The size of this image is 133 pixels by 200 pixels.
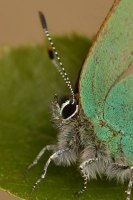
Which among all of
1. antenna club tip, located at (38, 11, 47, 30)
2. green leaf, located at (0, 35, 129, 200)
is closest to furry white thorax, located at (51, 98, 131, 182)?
green leaf, located at (0, 35, 129, 200)

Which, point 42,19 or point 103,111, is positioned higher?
point 42,19

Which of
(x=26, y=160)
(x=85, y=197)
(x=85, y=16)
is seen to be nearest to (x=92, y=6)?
(x=85, y=16)

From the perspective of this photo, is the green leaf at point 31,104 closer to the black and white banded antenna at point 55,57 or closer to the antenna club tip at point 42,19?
the black and white banded antenna at point 55,57

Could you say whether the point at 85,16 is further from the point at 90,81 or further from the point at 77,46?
the point at 90,81

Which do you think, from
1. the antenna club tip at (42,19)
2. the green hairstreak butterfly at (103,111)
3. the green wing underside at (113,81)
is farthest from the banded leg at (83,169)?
the antenna club tip at (42,19)

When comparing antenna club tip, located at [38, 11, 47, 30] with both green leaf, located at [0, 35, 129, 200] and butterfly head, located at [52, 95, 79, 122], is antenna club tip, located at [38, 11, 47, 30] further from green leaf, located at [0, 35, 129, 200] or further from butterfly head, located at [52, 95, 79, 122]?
green leaf, located at [0, 35, 129, 200]

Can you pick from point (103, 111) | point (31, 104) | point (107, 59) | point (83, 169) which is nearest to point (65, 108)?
point (103, 111)

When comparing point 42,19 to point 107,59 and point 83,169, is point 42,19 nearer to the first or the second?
point 107,59
